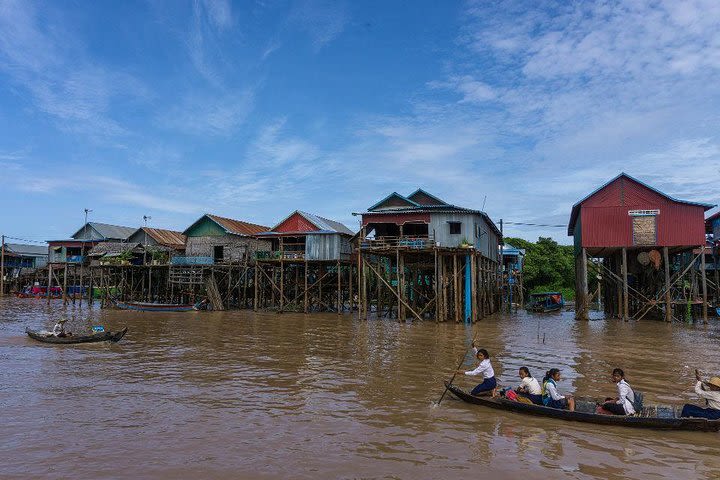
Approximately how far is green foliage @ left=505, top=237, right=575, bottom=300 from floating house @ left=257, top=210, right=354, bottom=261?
3089 centimetres

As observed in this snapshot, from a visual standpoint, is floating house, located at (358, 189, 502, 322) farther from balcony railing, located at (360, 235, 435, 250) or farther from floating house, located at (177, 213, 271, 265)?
floating house, located at (177, 213, 271, 265)

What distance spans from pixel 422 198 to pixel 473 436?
2930 centimetres

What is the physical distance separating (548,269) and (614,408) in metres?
54.6

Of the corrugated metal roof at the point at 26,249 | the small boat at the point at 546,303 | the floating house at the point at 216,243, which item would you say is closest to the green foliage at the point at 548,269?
the small boat at the point at 546,303

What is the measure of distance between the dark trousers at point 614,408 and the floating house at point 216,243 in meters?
34.4

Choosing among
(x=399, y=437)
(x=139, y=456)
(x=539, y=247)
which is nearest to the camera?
(x=139, y=456)

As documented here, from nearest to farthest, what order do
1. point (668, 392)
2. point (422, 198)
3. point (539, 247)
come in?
point (668, 392), point (422, 198), point (539, 247)

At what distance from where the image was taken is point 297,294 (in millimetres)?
40688

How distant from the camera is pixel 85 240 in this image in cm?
5512

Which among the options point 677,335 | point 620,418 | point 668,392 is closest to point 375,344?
point 668,392

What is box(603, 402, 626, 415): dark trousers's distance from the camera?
965cm

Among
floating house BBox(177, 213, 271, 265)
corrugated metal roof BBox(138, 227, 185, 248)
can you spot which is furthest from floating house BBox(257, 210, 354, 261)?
corrugated metal roof BBox(138, 227, 185, 248)

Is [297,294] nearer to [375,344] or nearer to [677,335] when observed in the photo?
[375,344]

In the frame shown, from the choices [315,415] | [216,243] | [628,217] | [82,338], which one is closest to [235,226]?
[216,243]
